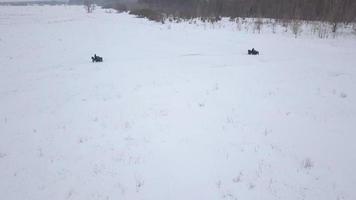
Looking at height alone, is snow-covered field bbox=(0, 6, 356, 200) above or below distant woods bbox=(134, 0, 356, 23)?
below

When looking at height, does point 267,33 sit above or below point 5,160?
above

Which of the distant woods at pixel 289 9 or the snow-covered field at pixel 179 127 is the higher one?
the distant woods at pixel 289 9

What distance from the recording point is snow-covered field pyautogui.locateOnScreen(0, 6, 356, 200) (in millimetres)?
4848

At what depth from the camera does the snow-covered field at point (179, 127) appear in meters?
4.85

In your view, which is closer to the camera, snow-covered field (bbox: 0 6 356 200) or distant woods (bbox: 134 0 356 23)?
snow-covered field (bbox: 0 6 356 200)

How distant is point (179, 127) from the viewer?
22.1 ft

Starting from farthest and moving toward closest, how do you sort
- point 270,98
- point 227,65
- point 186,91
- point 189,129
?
point 227,65
point 186,91
point 270,98
point 189,129

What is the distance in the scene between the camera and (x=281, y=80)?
9.55 metres


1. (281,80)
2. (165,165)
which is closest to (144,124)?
(165,165)

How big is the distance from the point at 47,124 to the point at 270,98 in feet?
18.6

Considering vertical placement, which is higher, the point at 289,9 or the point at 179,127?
the point at 289,9

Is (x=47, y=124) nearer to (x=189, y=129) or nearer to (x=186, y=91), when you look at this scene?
(x=189, y=129)

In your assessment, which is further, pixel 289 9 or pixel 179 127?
pixel 289 9

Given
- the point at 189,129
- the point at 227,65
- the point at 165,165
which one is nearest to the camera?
the point at 165,165
